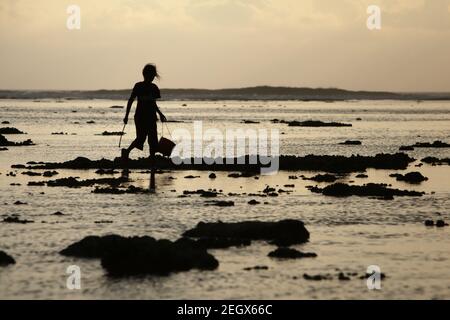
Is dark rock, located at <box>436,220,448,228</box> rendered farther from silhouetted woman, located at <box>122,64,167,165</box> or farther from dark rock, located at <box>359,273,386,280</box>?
silhouetted woman, located at <box>122,64,167,165</box>

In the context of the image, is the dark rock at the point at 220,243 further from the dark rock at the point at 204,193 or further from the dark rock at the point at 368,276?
the dark rock at the point at 204,193

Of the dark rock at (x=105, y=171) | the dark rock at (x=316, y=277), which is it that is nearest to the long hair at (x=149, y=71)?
the dark rock at (x=105, y=171)

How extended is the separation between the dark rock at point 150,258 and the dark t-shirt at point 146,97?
8.79 metres

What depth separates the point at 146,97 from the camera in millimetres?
22562

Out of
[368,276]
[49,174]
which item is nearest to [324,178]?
[49,174]

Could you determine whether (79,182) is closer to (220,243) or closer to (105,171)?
(105,171)

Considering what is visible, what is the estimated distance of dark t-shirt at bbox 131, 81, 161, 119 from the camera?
22.5 metres

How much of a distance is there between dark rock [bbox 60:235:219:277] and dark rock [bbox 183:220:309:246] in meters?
1.96

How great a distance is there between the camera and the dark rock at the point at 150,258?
1339 centimetres

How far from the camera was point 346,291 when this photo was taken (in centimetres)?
1235
